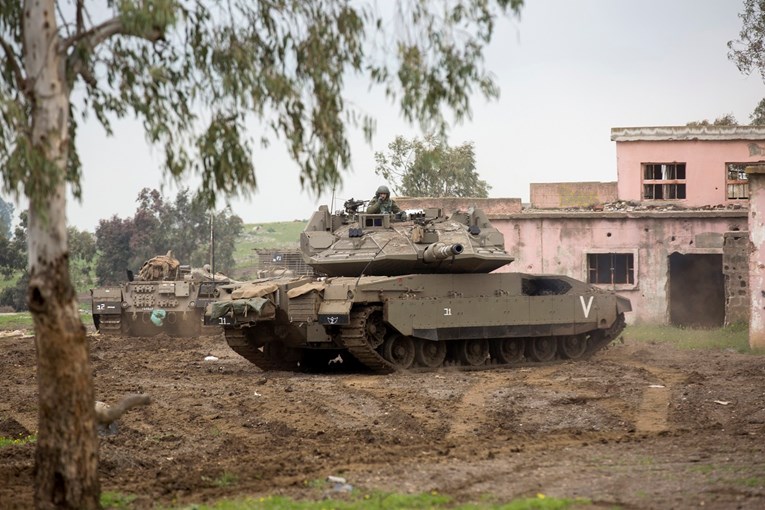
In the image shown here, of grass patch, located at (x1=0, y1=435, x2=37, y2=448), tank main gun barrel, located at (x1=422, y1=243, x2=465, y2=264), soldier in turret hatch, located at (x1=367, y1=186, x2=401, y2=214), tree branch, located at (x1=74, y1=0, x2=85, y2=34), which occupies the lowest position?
grass patch, located at (x1=0, y1=435, x2=37, y2=448)

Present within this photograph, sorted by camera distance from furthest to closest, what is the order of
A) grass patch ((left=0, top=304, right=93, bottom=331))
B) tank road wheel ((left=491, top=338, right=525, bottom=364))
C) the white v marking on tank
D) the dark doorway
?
grass patch ((left=0, top=304, right=93, bottom=331)) → the dark doorway → the white v marking on tank → tank road wheel ((left=491, top=338, right=525, bottom=364))

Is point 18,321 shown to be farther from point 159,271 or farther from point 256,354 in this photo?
point 256,354

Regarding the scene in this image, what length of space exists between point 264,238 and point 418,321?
221 feet

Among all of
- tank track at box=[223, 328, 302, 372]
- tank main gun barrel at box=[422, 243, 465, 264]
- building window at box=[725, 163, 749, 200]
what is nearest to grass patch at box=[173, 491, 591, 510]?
tank main gun barrel at box=[422, 243, 465, 264]

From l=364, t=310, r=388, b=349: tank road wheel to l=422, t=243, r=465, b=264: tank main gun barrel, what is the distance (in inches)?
52.1

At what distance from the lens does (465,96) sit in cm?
1035

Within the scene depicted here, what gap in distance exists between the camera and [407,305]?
20.0 m

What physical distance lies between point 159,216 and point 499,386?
1749 inches

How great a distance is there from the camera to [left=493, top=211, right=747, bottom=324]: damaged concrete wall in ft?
107

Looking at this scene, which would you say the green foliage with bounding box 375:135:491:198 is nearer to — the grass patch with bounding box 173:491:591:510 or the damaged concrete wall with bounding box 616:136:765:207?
the damaged concrete wall with bounding box 616:136:765:207

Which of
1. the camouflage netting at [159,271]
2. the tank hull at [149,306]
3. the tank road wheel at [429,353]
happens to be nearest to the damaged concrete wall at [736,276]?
the tank road wheel at [429,353]

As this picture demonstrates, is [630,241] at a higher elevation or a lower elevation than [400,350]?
higher

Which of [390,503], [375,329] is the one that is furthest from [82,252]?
[390,503]

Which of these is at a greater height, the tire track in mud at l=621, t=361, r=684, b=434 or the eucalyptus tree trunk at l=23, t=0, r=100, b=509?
the eucalyptus tree trunk at l=23, t=0, r=100, b=509
